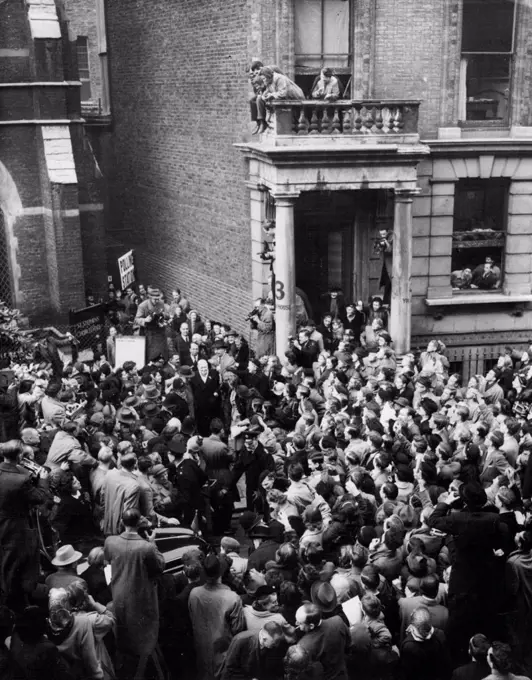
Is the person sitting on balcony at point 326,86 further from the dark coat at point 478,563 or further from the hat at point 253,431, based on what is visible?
the dark coat at point 478,563

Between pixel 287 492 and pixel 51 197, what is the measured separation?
13.4m

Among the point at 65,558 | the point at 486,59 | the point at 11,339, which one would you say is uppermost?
the point at 486,59

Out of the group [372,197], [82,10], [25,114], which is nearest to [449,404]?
[372,197]

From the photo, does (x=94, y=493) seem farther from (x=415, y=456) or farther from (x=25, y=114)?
(x=25, y=114)

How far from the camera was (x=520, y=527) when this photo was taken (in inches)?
293

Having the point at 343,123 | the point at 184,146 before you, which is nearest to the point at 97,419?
the point at 343,123

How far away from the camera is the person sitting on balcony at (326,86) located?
16219 mm

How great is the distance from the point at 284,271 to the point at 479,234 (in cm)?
493

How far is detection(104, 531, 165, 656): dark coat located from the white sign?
15.2 metres

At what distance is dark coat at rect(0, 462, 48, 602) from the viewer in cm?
765

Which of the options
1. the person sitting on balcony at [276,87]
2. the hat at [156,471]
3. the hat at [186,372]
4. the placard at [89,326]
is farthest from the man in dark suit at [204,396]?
the placard at [89,326]

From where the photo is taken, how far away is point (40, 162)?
20.2 m

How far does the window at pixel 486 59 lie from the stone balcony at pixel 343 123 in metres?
2.41

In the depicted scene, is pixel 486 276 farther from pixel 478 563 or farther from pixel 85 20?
pixel 85 20
